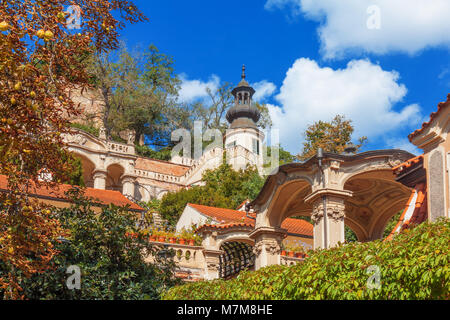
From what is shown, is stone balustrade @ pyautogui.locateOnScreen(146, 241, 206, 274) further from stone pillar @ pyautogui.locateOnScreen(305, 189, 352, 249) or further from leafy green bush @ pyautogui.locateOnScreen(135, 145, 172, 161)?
leafy green bush @ pyautogui.locateOnScreen(135, 145, 172, 161)

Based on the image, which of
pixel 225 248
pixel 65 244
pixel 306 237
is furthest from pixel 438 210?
pixel 306 237

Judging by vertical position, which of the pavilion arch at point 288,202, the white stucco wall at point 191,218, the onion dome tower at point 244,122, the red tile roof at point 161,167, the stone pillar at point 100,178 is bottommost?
the pavilion arch at point 288,202

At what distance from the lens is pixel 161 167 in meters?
52.6

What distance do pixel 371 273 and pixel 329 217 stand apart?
6.00m

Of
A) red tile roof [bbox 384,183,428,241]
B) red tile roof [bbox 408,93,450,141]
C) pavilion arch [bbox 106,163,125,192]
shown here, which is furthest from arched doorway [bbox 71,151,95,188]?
red tile roof [bbox 408,93,450,141]

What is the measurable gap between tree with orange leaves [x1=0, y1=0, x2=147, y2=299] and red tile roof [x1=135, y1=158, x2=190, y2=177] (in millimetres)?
41985

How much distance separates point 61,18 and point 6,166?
2.14 m

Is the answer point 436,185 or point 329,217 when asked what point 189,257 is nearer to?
point 329,217

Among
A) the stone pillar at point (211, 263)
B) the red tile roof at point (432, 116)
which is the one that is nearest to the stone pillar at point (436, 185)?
the red tile roof at point (432, 116)

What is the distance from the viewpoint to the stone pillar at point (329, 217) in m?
14.2

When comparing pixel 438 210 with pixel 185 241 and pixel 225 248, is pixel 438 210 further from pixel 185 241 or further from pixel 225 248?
pixel 225 248

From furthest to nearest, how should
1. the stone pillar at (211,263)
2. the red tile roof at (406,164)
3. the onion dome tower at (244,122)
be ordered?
1. the onion dome tower at (244,122)
2. the stone pillar at (211,263)
3. the red tile roof at (406,164)

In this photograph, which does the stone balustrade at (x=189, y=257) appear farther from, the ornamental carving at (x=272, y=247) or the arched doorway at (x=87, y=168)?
the arched doorway at (x=87, y=168)

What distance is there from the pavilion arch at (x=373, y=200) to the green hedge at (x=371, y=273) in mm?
5118
